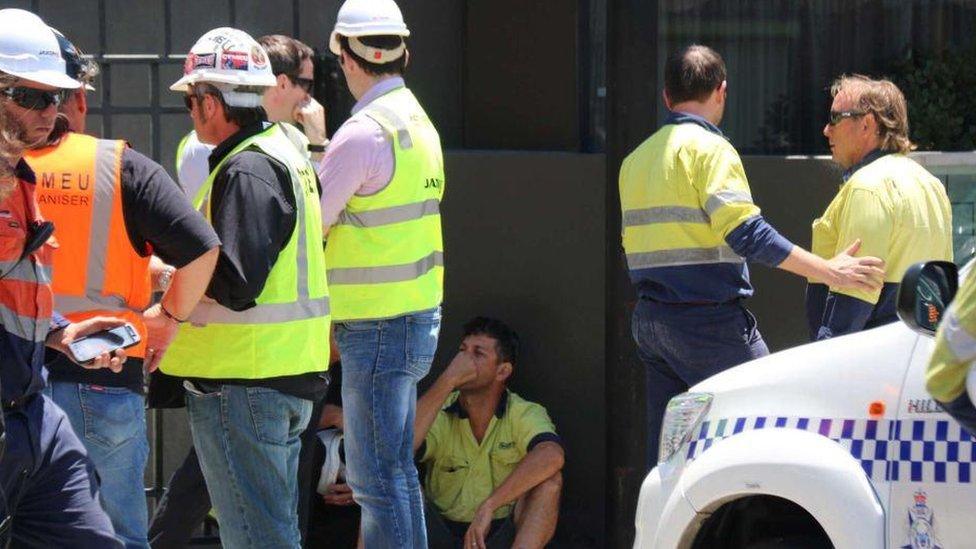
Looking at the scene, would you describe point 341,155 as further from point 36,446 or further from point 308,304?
point 36,446

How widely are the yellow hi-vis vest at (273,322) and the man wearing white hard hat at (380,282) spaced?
0.49m

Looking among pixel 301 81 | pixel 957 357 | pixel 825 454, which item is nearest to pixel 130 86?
pixel 301 81

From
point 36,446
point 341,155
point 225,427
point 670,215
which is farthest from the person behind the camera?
point 670,215

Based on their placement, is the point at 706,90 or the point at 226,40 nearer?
the point at 226,40

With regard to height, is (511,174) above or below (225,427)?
above

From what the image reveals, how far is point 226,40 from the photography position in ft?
16.0

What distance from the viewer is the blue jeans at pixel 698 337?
591 cm

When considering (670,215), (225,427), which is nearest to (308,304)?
(225,427)

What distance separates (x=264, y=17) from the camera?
7.88 m

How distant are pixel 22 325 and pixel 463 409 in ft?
10.4

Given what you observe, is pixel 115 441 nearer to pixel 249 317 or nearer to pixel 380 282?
pixel 249 317

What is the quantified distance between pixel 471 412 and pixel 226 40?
99.8 inches

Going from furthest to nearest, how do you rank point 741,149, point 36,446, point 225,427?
point 741,149 < point 225,427 < point 36,446

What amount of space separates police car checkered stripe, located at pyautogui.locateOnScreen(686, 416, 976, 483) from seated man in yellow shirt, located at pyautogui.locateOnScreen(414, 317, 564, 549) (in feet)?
7.69
